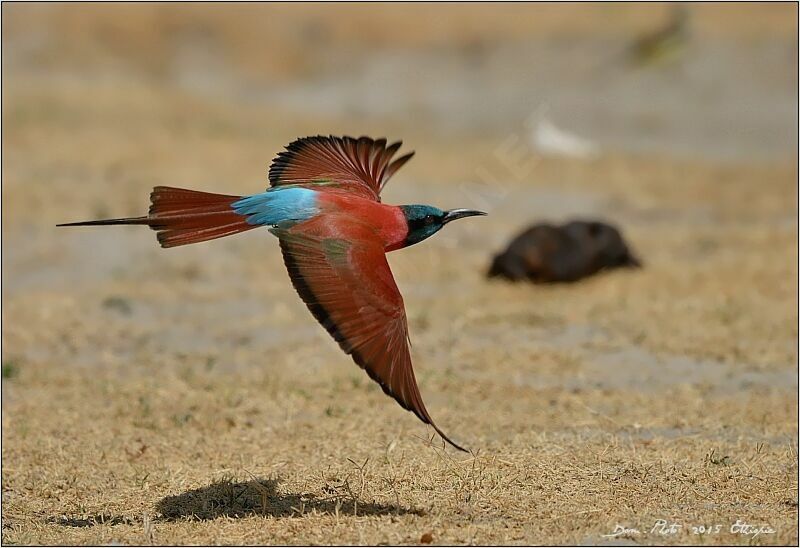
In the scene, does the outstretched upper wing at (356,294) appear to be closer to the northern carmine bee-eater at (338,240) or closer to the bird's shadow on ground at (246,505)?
the northern carmine bee-eater at (338,240)

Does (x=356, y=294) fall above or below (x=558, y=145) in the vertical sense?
below

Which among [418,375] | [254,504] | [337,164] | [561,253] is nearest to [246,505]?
[254,504]

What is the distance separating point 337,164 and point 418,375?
2.28 meters

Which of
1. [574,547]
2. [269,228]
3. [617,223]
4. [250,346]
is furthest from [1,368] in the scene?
[617,223]

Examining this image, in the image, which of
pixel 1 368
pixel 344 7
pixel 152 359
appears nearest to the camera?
pixel 1 368

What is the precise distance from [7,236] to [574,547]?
7.80 meters

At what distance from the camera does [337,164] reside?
509cm

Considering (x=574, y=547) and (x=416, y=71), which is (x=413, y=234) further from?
(x=416, y=71)

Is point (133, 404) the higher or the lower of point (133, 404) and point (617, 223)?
the lower

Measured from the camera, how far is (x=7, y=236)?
10.5 meters

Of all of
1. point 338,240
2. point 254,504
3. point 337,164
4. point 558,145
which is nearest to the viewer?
point 338,240

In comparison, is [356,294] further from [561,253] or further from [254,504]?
[561,253]

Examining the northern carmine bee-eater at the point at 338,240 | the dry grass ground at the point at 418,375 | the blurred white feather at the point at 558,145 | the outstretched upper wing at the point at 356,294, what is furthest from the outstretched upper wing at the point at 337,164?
the blurred white feather at the point at 558,145

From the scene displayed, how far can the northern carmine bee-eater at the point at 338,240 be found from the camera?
4133mm
